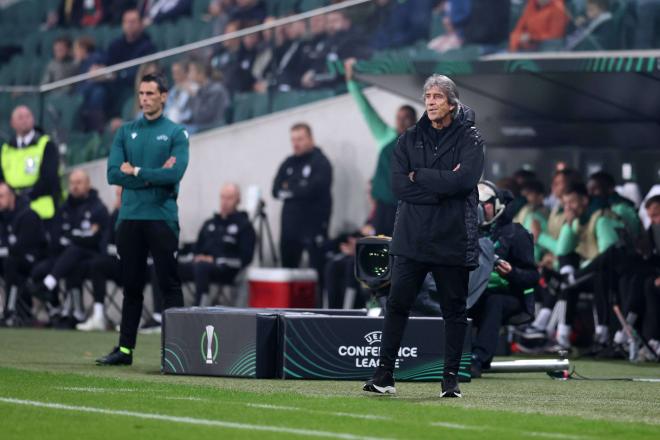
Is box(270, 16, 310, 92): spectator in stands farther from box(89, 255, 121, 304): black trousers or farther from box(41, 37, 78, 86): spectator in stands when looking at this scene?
box(41, 37, 78, 86): spectator in stands

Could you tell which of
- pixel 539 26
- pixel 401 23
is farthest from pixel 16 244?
pixel 539 26

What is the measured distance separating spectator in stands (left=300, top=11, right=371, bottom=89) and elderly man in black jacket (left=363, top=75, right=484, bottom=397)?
856 centimetres

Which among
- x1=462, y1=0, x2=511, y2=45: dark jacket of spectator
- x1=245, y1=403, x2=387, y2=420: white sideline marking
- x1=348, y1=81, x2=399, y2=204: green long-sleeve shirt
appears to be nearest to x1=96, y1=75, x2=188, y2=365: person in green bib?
x1=245, y1=403, x2=387, y2=420: white sideline marking

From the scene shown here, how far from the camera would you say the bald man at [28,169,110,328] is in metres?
17.7

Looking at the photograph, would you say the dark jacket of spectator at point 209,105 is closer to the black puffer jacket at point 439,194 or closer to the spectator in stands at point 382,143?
the spectator in stands at point 382,143

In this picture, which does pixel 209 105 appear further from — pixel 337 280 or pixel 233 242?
pixel 337 280

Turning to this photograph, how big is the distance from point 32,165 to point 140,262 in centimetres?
788

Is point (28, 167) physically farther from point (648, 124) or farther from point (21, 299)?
point (648, 124)

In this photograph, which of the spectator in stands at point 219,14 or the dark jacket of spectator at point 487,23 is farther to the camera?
the spectator in stands at point 219,14

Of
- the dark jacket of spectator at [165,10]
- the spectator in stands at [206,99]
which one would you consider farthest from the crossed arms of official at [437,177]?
the dark jacket of spectator at [165,10]

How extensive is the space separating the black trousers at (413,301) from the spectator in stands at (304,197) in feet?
27.3

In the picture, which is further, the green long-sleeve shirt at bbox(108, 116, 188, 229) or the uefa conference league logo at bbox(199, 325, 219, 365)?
the green long-sleeve shirt at bbox(108, 116, 188, 229)

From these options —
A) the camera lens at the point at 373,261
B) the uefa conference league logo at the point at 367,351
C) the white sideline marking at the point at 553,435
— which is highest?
the camera lens at the point at 373,261

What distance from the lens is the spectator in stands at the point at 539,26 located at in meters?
15.6
